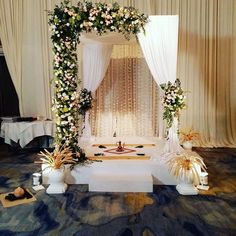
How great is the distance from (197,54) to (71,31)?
3789mm

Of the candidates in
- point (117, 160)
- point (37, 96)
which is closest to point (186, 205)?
point (117, 160)

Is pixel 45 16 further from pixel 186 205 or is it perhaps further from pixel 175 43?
pixel 186 205

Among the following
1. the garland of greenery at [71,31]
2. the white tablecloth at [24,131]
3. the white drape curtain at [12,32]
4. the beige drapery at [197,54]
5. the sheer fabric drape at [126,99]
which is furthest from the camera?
the white drape curtain at [12,32]

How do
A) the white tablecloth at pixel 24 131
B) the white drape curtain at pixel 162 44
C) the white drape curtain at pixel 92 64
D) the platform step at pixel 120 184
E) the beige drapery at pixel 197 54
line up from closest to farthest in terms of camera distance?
1. the platform step at pixel 120 184
2. the white drape curtain at pixel 162 44
3. the white drape curtain at pixel 92 64
4. the white tablecloth at pixel 24 131
5. the beige drapery at pixel 197 54

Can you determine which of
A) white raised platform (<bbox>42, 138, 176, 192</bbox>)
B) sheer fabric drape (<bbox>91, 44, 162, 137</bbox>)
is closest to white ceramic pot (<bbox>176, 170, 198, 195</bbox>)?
white raised platform (<bbox>42, 138, 176, 192</bbox>)

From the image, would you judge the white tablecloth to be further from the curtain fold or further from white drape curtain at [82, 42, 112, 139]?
the curtain fold

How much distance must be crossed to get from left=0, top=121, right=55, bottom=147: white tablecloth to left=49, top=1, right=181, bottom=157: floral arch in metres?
1.88

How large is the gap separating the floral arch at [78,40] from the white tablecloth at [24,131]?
1881mm

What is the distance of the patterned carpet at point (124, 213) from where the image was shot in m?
2.88

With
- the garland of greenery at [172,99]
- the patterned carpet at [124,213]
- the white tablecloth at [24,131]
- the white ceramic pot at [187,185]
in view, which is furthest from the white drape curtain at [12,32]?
the white ceramic pot at [187,185]

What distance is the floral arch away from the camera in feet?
13.5

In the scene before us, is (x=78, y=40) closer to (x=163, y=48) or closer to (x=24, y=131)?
(x=163, y=48)

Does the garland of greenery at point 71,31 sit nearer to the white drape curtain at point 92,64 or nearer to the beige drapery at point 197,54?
the white drape curtain at point 92,64

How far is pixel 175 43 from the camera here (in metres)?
4.41
